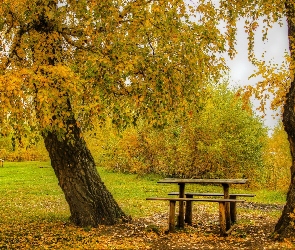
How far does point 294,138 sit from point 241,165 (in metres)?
21.1

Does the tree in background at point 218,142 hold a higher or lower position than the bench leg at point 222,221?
higher

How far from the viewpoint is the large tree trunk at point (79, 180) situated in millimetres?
11922

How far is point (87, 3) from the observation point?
9.88 m

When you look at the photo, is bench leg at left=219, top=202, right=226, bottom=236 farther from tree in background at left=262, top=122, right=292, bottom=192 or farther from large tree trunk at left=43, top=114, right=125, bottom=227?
tree in background at left=262, top=122, right=292, bottom=192

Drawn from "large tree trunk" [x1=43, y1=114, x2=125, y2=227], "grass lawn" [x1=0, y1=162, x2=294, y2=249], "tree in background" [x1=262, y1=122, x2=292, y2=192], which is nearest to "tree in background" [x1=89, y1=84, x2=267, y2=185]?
"tree in background" [x1=262, y1=122, x2=292, y2=192]

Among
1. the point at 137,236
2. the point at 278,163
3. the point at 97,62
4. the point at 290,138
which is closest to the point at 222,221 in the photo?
the point at 137,236

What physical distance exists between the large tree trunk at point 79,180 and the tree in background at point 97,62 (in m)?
0.13

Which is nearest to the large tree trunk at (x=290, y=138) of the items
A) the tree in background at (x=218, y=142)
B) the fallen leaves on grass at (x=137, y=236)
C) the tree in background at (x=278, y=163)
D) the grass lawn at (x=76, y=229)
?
the fallen leaves on grass at (x=137, y=236)

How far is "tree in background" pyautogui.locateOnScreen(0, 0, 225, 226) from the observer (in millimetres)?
8812

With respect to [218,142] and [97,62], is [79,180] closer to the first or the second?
[97,62]

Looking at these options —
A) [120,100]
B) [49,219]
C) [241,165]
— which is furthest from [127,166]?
[120,100]

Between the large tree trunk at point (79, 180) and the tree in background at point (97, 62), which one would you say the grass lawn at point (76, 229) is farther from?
the tree in background at point (97, 62)

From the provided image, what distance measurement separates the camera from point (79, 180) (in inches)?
476

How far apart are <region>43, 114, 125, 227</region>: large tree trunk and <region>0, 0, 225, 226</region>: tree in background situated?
13cm
